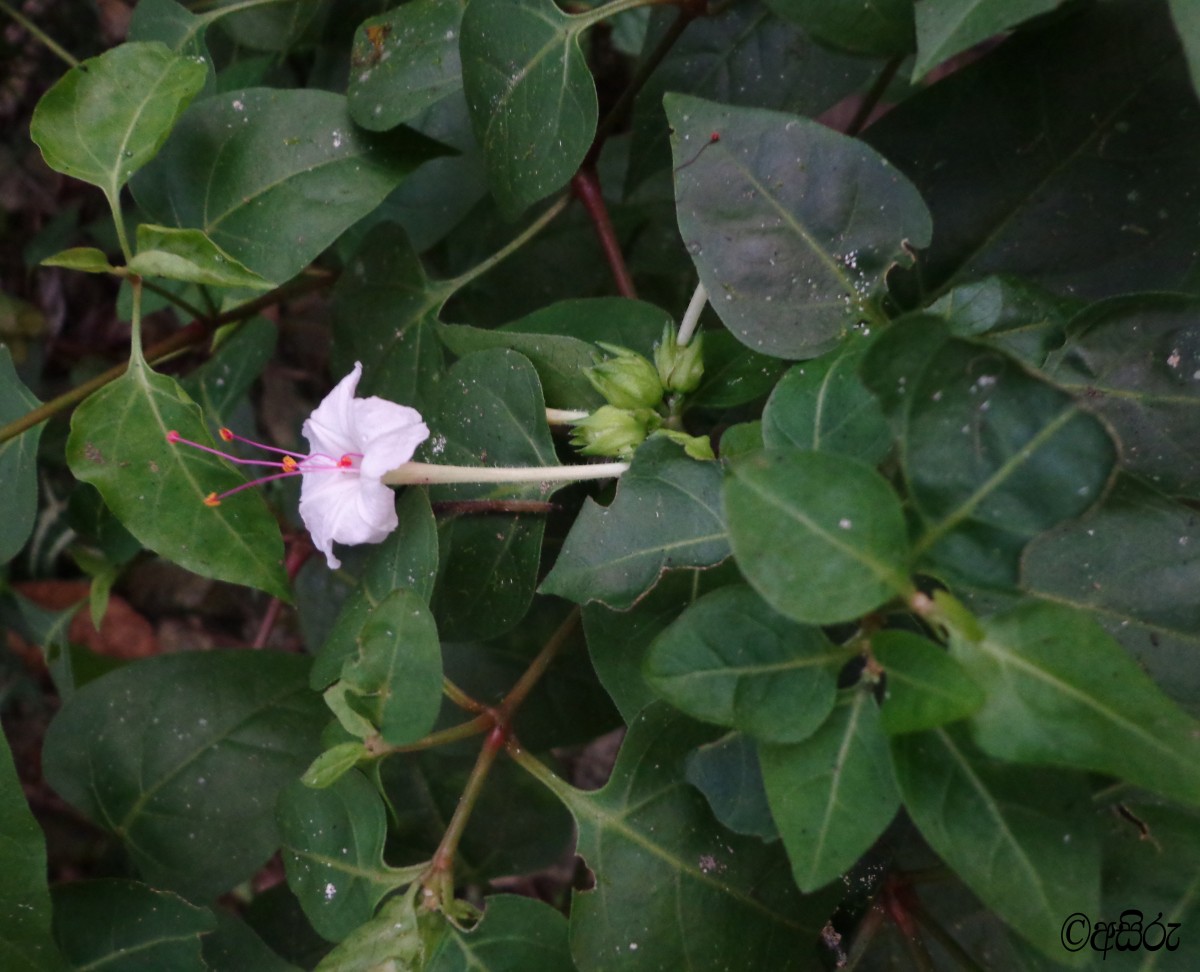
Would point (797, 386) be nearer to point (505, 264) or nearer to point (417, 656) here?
point (417, 656)

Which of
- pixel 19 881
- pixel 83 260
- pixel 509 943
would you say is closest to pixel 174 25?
pixel 83 260

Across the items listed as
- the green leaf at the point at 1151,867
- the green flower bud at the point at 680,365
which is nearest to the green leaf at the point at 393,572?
the green flower bud at the point at 680,365

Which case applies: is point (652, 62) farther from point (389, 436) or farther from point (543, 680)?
point (543, 680)

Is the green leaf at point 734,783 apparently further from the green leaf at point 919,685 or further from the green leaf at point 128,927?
the green leaf at point 128,927

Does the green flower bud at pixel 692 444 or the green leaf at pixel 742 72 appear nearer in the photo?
the green flower bud at pixel 692 444

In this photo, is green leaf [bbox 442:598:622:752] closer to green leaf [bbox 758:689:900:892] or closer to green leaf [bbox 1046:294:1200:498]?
green leaf [bbox 758:689:900:892]

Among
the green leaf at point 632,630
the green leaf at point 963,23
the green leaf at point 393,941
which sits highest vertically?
the green leaf at point 963,23

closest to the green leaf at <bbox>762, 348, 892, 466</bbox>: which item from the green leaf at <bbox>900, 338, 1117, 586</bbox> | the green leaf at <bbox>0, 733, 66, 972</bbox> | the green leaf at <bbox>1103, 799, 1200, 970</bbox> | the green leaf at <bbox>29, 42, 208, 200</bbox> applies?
the green leaf at <bbox>900, 338, 1117, 586</bbox>
